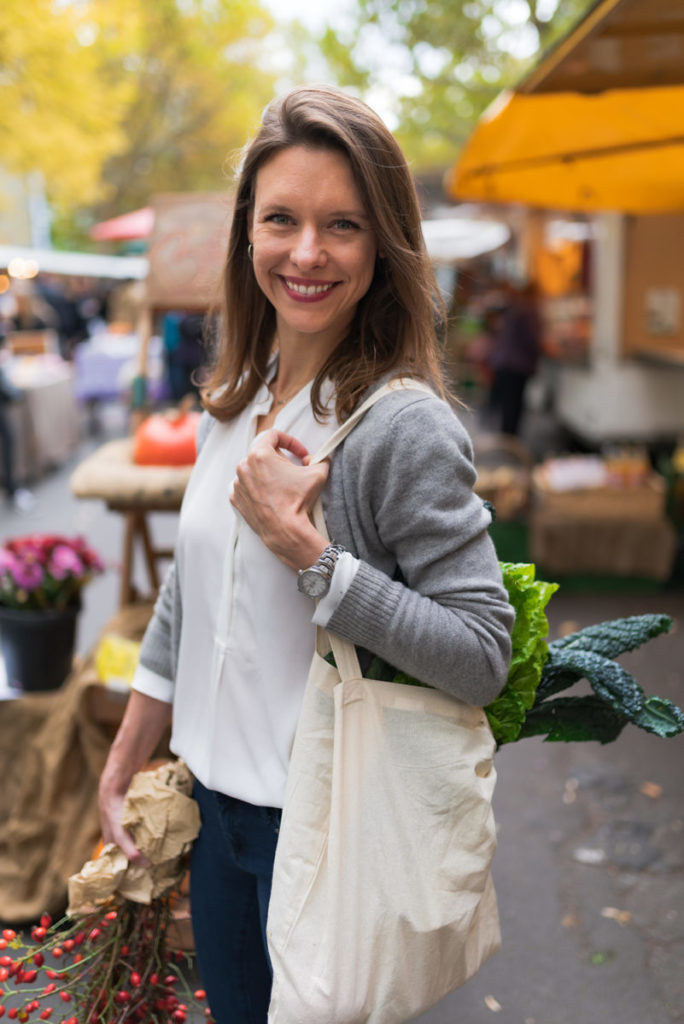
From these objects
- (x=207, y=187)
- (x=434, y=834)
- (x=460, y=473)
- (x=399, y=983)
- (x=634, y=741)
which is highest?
(x=207, y=187)

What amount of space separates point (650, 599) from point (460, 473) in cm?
508

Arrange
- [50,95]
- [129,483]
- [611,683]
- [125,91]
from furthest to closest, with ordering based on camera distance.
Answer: [125,91] < [50,95] < [129,483] < [611,683]

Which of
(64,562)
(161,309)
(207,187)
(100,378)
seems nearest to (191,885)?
(64,562)

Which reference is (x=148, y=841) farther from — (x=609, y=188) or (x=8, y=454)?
(x=8, y=454)

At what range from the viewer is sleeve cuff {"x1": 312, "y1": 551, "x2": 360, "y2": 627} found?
1.27 meters

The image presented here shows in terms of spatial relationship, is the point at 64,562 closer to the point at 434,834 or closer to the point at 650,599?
the point at 434,834

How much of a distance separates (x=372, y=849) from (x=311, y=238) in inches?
33.0

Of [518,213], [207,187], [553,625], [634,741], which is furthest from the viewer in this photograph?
[207,187]

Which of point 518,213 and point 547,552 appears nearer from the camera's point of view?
point 547,552

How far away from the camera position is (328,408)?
145 centimetres

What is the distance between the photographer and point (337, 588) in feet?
4.17

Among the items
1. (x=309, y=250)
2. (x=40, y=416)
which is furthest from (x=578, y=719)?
(x=40, y=416)

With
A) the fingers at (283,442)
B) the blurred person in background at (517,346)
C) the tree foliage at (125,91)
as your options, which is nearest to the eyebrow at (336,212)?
the fingers at (283,442)

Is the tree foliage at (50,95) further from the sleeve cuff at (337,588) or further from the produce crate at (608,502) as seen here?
the sleeve cuff at (337,588)
